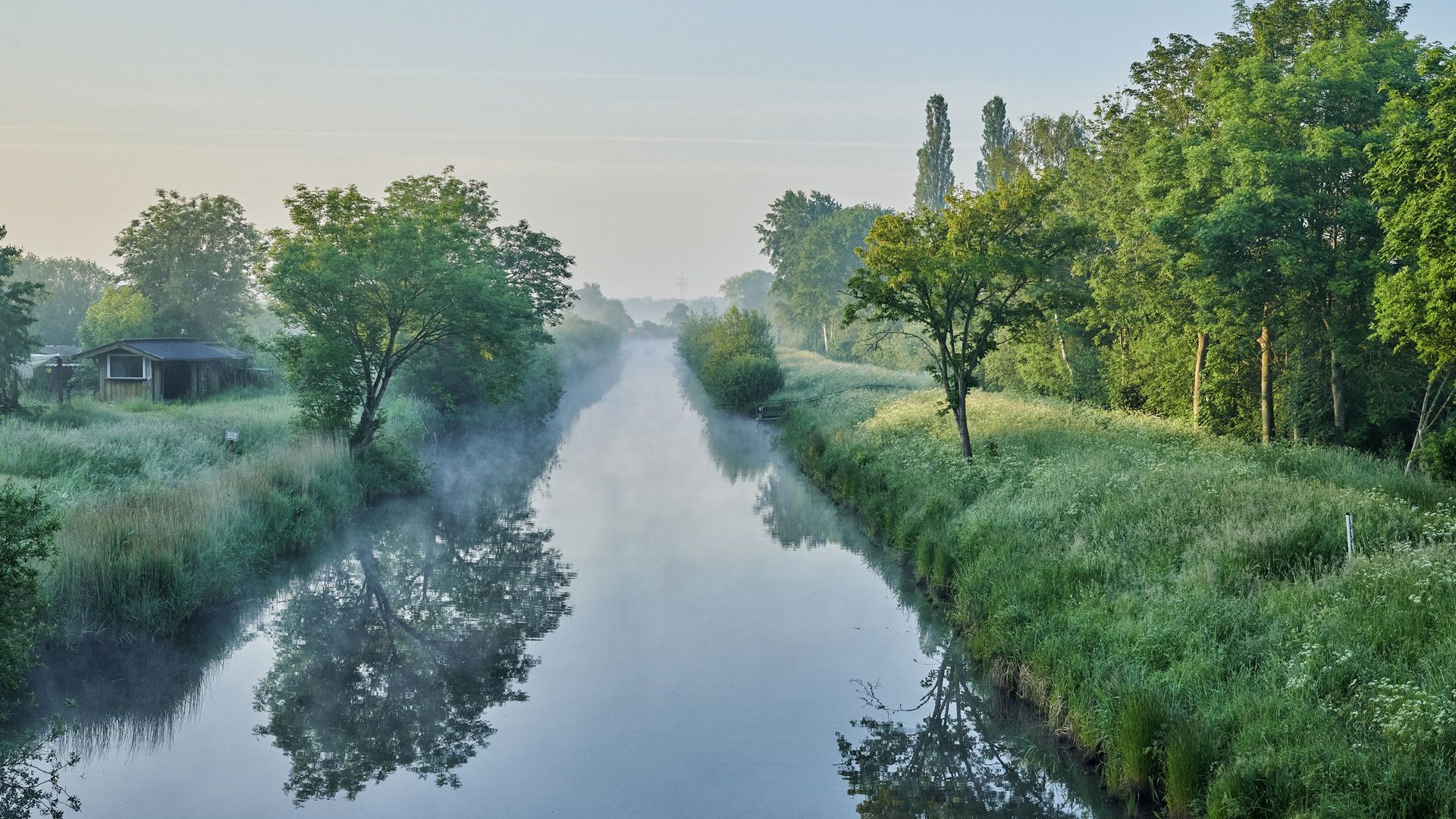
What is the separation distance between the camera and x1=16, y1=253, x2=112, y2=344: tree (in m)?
83.8

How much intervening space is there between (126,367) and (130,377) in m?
0.56

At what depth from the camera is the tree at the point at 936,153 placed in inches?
2724

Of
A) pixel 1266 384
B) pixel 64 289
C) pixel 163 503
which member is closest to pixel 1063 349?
pixel 1266 384

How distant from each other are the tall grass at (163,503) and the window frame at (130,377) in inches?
424

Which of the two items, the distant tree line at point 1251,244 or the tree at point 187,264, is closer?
the distant tree line at point 1251,244

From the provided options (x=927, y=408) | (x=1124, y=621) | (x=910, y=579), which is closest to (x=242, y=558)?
(x=910, y=579)

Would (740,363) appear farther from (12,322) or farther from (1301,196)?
(12,322)

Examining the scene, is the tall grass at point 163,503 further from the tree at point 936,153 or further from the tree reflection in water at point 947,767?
the tree at point 936,153

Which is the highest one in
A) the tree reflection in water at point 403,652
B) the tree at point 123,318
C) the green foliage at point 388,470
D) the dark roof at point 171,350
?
the tree at point 123,318

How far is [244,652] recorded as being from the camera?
44.6ft

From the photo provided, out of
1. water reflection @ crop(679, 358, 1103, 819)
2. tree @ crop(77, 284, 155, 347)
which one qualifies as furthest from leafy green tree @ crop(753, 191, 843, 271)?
water reflection @ crop(679, 358, 1103, 819)

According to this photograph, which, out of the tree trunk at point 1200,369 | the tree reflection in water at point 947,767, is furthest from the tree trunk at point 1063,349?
the tree reflection in water at point 947,767

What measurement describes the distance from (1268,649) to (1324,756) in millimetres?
1972

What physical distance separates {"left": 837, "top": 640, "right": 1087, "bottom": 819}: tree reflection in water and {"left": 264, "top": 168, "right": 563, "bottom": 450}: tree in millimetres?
16415
